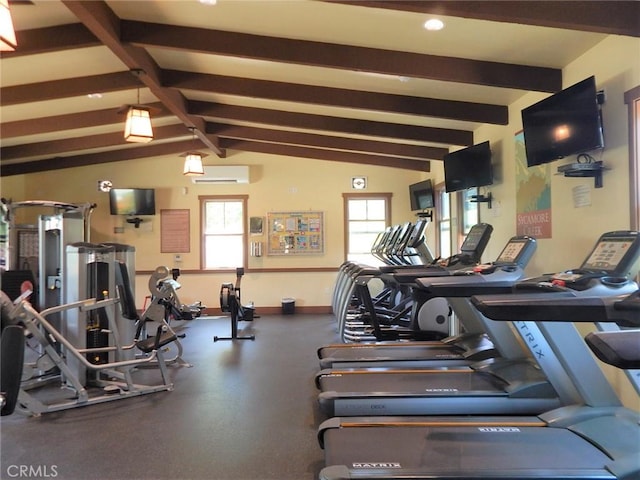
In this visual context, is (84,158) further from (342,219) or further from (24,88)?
(342,219)

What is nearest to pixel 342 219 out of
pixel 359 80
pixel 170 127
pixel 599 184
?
pixel 170 127

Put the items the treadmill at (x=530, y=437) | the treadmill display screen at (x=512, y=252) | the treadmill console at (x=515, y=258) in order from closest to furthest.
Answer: the treadmill at (x=530, y=437), the treadmill console at (x=515, y=258), the treadmill display screen at (x=512, y=252)

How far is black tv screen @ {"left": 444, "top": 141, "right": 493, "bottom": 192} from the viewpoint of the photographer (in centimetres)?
491

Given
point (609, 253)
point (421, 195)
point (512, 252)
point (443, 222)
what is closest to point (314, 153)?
point (421, 195)

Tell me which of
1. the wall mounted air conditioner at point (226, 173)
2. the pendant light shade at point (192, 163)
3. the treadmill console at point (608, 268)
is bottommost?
the treadmill console at point (608, 268)

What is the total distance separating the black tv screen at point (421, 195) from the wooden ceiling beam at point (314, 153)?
0.53m

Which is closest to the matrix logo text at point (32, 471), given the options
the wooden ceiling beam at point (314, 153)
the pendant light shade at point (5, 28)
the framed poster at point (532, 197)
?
the pendant light shade at point (5, 28)

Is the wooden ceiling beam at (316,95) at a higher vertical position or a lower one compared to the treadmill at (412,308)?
higher

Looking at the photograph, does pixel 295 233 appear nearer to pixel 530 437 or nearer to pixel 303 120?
pixel 303 120

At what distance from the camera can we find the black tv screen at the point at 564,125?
2998 millimetres

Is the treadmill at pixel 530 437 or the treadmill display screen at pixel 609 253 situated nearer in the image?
the treadmill at pixel 530 437

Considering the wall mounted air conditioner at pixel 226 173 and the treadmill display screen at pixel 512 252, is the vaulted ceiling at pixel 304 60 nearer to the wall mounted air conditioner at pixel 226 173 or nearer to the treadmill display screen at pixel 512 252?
the treadmill display screen at pixel 512 252

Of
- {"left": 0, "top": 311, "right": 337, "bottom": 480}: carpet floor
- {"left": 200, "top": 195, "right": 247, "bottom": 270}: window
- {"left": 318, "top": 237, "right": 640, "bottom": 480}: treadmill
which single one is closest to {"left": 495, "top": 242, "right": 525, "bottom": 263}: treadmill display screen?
{"left": 318, "top": 237, "right": 640, "bottom": 480}: treadmill

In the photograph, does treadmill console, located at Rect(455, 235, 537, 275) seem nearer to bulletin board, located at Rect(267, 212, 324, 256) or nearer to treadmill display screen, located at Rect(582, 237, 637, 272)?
treadmill display screen, located at Rect(582, 237, 637, 272)
